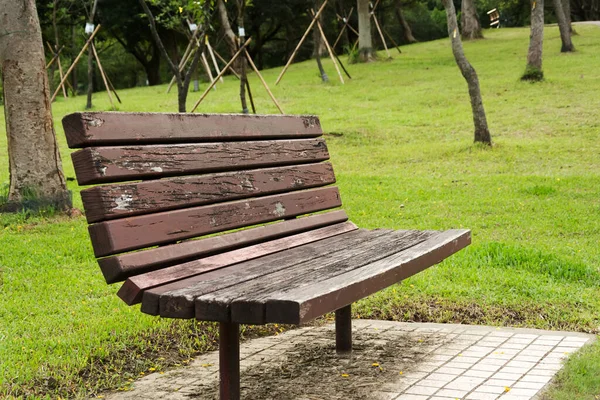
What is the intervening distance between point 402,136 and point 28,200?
24.5 feet

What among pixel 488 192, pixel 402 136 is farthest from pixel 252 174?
pixel 402 136

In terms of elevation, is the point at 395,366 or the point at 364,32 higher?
the point at 364,32

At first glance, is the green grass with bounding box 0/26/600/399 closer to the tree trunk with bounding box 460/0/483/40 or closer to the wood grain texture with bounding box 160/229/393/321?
the wood grain texture with bounding box 160/229/393/321

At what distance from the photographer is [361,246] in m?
3.85

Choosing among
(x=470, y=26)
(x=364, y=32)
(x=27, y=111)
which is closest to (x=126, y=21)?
(x=364, y=32)

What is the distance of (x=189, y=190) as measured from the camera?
336cm

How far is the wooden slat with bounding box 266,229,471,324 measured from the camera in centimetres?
251

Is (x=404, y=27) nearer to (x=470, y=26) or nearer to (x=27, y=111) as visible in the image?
(x=470, y=26)

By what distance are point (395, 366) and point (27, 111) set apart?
4.73 m

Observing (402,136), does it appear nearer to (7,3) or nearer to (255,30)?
(7,3)

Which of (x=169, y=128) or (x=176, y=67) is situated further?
(x=176, y=67)

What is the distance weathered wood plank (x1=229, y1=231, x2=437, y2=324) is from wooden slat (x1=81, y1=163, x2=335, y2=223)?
0.52 metres

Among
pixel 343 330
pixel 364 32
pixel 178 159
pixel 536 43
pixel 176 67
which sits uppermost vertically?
pixel 364 32

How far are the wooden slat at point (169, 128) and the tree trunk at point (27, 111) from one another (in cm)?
366
